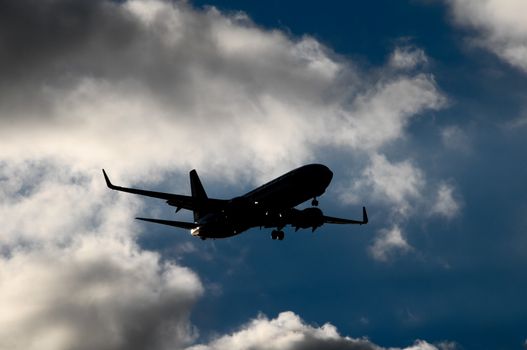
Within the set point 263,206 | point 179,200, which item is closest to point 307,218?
point 263,206

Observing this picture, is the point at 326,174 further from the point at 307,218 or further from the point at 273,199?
the point at 307,218

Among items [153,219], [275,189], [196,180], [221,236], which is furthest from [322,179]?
[196,180]

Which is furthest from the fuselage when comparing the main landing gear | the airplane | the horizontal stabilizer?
the horizontal stabilizer

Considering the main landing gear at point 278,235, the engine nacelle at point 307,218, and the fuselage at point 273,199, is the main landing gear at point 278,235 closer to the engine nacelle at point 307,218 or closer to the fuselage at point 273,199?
the fuselage at point 273,199

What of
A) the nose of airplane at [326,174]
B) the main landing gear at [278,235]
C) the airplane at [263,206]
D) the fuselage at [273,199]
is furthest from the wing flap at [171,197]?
the nose of airplane at [326,174]

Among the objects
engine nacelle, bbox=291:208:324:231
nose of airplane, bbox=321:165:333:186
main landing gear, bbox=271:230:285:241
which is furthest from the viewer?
main landing gear, bbox=271:230:285:241

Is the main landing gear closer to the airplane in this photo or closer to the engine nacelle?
the airplane

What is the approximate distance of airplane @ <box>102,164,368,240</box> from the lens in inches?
3196

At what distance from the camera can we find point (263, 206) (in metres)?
83.0

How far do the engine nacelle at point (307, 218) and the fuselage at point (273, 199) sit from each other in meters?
2.01

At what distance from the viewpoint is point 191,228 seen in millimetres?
95062

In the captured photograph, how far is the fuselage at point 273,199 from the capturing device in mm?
81000

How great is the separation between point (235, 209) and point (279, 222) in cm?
771

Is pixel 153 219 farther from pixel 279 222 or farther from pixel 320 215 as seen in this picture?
pixel 320 215
